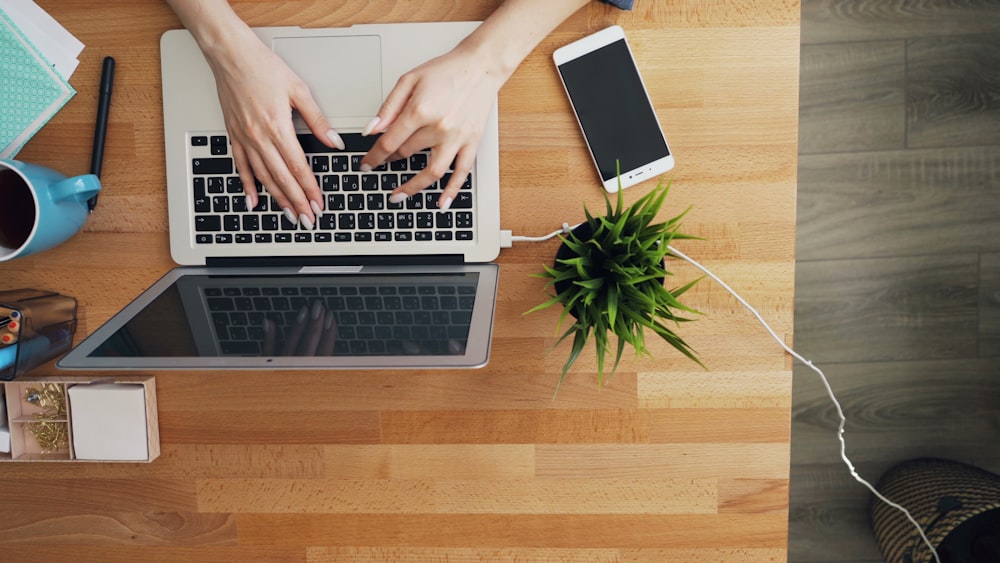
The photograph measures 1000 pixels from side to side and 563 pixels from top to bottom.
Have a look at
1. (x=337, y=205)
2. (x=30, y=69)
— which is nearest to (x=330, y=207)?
(x=337, y=205)

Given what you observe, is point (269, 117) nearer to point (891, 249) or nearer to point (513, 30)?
point (513, 30)

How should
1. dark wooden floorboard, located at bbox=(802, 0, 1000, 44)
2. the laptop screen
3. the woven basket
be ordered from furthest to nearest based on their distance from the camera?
dark wooden floorboard, located at bbox=(802, 0, 1000, 44), the woven basket, the laptop screen

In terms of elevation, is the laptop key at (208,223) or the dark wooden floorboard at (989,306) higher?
the laptop key at (208,223)

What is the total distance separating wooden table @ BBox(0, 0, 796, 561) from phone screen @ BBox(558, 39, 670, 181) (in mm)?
21

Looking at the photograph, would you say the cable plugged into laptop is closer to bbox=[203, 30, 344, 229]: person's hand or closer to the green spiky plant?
the green spiky plant

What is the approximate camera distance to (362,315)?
0.73 meters

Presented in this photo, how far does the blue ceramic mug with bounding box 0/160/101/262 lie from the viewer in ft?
2.64

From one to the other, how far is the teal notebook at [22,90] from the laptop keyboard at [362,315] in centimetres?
38

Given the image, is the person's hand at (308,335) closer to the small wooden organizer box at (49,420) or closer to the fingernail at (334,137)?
the fingernail at (334,137)

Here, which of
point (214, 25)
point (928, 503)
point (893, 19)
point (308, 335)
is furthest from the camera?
point (893, 19)

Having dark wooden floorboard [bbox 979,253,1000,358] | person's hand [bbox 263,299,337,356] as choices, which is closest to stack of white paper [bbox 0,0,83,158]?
person's hand [bbox 263,299,337,356]

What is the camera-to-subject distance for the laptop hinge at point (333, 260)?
86 centimetres

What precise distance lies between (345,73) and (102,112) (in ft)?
1.13

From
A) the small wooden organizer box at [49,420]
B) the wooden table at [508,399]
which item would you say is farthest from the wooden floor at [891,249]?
the small wooden organizer box at [49,420]
